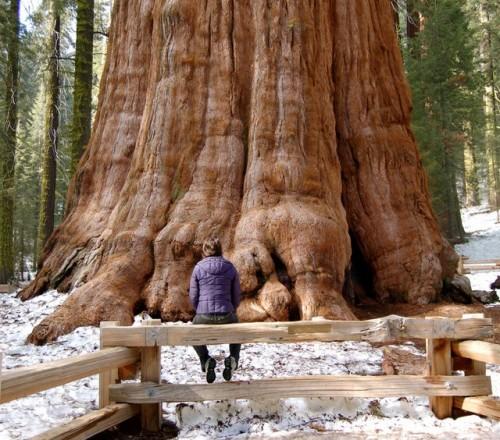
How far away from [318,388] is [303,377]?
0.55ft

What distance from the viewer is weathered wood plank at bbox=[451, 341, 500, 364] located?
4832mm

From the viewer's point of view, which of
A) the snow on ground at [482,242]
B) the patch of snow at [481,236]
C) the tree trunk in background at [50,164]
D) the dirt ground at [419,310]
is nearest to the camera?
the dirt ground at [419,310]

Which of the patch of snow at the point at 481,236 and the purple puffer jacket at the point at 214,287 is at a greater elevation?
the patch of snow at the point at 481,236

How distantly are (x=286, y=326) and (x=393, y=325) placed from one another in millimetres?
1004

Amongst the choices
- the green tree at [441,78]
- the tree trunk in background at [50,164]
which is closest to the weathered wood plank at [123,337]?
the tree trunk in background at [50,164]

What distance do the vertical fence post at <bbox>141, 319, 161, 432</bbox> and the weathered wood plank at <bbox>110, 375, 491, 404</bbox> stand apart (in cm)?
9

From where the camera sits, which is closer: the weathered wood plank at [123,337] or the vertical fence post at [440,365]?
the weathered wood plank at [123,337]

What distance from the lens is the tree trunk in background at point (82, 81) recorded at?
14.6 meters

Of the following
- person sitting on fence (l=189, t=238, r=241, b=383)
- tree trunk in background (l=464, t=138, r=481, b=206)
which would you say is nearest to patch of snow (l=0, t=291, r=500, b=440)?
person sitting on fence (l=189, t=238, r=241, b=383)

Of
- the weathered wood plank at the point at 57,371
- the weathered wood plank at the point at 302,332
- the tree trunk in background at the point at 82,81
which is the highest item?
the tree trunk in background at the point at 82,81

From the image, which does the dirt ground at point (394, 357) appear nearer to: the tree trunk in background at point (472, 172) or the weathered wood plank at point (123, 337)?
the weathered wood plank at point (123, 337)

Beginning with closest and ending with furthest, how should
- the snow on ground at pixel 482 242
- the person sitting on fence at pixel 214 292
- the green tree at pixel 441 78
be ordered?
the person sitting on fence at pixel 214 292 < the snow on ground at pixel 482 242 < the green tree at pixel 441 78

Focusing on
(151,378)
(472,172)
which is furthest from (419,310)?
(472,172)

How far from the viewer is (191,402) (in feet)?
16.8
